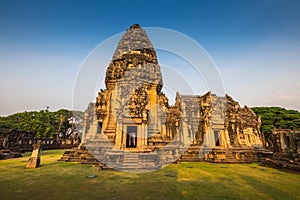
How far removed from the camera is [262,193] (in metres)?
6.07

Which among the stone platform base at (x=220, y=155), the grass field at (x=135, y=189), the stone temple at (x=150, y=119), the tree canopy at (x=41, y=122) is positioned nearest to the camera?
the grass field at (x=135, y=189)

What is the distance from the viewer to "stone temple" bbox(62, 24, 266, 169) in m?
13.0

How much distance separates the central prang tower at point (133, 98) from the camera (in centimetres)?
1285

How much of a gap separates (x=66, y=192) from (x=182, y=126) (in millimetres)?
14012

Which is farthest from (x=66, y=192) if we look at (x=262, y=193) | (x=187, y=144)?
(x=187, y=144)

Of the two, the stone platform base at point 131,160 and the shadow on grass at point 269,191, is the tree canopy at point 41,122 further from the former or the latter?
the shadow on grass at point 269,191

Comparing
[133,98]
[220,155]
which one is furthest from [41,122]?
[220,155]

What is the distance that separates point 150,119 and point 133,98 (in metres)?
3.11

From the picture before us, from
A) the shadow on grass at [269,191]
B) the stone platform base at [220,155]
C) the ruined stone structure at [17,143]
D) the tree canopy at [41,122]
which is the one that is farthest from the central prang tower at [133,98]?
the tree canopy at [41,122]

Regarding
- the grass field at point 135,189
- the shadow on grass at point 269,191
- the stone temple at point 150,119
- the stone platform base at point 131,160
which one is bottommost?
the shadow on grass at point 269,191

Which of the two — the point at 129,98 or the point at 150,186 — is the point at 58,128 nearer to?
the point at 129,98

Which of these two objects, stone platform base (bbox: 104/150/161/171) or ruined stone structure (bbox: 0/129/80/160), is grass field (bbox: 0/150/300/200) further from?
ruined stone structure (bbox: 0/129/80/160)

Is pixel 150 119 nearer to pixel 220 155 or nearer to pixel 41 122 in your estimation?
pixel 220 155

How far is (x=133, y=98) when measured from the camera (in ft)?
43.8
